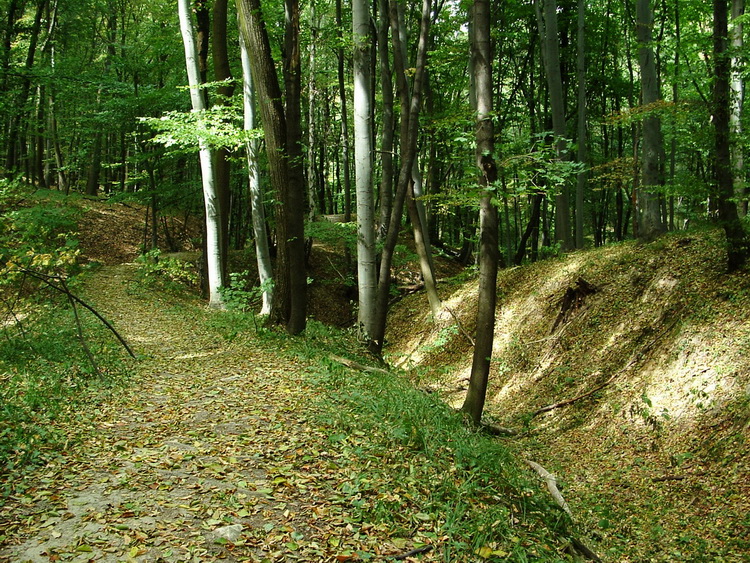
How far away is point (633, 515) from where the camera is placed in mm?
5770

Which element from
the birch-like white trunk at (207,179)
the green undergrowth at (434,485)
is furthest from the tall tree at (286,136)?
the green undergrowth at (434,485)

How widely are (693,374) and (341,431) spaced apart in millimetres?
5076

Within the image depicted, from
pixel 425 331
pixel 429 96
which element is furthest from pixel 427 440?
pixel 429 96

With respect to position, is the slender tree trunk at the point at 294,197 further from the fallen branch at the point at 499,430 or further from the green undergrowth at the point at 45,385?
the fallen branch at the point at 499,430

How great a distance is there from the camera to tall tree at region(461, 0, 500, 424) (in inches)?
251

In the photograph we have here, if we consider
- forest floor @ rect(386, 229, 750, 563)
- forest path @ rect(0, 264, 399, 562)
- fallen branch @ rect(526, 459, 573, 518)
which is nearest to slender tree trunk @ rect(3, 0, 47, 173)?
forest path @ rect(0, 264, 399, 562)

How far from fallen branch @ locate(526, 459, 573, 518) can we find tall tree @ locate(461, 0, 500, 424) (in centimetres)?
89

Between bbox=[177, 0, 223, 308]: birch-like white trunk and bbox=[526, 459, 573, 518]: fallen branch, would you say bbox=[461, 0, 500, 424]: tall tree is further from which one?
bbox=[177, 0, 223, 308]: birch-like white trunk

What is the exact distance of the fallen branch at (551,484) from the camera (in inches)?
210

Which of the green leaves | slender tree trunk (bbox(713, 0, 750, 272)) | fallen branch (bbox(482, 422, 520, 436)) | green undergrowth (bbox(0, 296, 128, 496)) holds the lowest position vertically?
fallen branch (bbox(482, 422, 520, 436))

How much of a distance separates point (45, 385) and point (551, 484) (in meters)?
5.78

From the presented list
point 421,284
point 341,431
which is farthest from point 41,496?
point 421,284

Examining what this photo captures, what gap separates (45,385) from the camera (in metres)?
6.07

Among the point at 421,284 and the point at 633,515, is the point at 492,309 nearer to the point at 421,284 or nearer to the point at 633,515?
the point at 633,515
